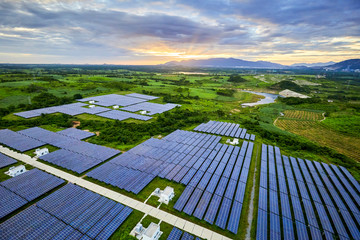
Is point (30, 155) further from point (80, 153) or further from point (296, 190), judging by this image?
point (296, 190)

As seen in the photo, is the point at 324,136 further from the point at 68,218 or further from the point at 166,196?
the point at 68,218

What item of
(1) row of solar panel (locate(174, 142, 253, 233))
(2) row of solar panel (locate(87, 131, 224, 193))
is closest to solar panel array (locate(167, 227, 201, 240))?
(1) row of solar panel (locate(174, 142, 253, 233))

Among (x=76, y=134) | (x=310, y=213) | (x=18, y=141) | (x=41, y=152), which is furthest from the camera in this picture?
(x=76, y=134)

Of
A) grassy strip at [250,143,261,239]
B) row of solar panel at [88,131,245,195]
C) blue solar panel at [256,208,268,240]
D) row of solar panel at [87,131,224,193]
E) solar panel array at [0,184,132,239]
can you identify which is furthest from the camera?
row of solar panel at [88,131,245,195]

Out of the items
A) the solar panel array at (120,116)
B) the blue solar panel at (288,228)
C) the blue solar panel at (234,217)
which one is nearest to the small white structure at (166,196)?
the blue solar panel at (234,217)

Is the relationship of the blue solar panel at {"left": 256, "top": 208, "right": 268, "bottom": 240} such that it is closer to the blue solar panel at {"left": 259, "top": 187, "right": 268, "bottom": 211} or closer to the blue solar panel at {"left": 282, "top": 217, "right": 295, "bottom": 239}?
the blue solar panel at {"left": 259, "top": 187, "right": 268, "bottom": 211}

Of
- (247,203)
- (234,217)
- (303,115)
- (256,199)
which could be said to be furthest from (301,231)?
(303,115)

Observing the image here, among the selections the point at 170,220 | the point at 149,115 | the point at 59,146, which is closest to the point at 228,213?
the point at 170,220
